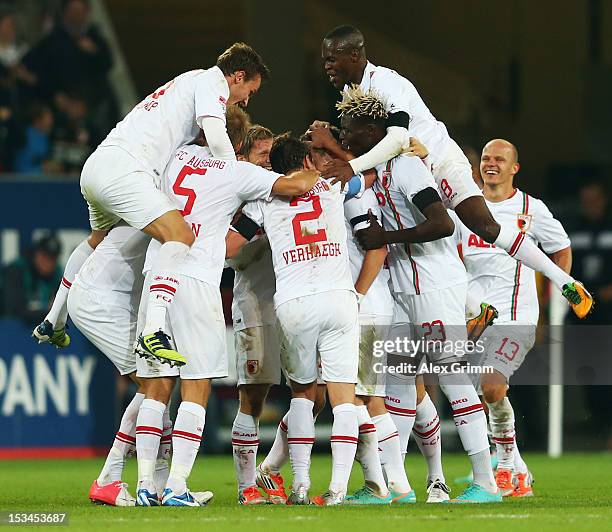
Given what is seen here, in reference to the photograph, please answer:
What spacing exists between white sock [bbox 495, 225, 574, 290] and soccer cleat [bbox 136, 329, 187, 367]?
2200 mm

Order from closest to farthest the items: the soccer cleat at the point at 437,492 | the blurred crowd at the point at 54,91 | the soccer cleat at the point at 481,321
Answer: the soccer cleat at the point at 437,492 → the soccer cleat at the point at 481,321 → the blurred crowd at the point at 54,91

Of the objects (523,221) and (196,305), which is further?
(523,221)

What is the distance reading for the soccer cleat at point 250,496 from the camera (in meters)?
7.64

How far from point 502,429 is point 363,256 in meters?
1.69

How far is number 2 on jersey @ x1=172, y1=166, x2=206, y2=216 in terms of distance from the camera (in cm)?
735

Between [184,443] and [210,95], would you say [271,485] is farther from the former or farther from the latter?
[210,95]

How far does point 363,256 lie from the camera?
26.0 ft

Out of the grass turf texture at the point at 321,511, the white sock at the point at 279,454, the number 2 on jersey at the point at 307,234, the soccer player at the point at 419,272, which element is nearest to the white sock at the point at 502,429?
the grass turf texture at the point at 321,511

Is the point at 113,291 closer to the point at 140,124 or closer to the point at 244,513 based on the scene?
the point at 140,124

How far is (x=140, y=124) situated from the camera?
764 centimetres

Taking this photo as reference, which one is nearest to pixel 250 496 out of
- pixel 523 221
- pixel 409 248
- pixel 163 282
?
pixel 163 282

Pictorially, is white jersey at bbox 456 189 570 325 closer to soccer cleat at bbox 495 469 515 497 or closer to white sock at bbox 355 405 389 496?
soccer cleat at bbox 495 469 515 497

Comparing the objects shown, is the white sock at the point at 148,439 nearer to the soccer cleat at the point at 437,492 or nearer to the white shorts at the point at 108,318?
the white shorts at the point at 108,318

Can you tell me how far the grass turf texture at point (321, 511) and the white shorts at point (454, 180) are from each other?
5.96ft
